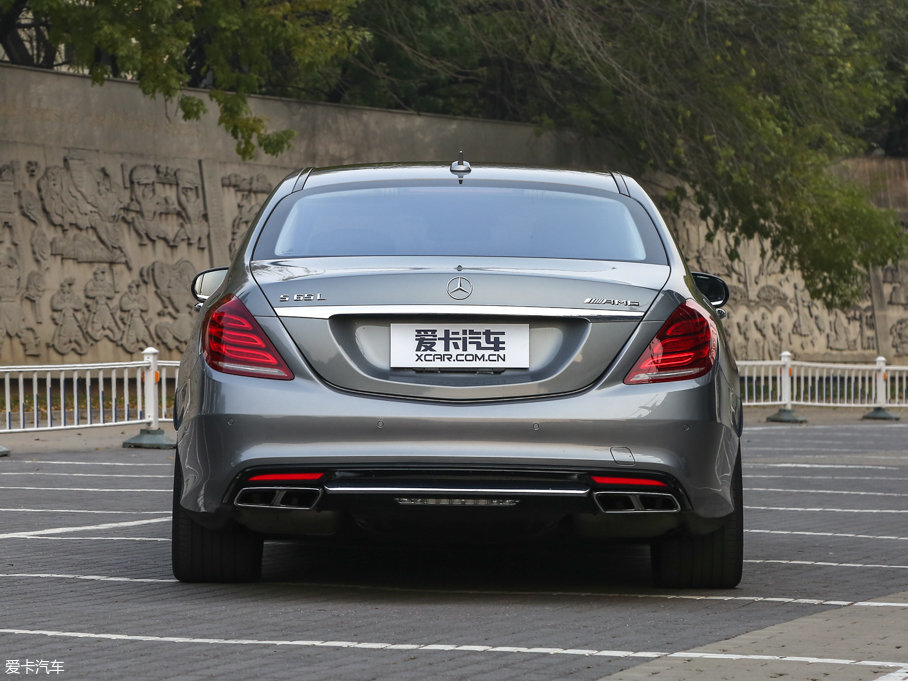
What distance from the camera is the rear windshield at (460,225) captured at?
697 cm

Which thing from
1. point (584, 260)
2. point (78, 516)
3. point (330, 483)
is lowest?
point (78, 516)

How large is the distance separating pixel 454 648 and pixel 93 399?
14262 mm

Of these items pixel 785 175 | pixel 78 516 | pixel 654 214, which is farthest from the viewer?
pixel 785 175

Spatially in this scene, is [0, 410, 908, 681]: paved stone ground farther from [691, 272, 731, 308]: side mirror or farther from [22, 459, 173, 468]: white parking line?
[22, 459, 173, 468]: white parking line

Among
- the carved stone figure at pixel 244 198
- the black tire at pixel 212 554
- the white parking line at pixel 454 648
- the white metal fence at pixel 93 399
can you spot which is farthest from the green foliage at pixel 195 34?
the white parking line at pixel 454 648

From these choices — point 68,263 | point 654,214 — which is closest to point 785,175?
point 68,263

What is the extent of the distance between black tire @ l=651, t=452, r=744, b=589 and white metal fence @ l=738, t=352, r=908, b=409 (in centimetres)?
1887

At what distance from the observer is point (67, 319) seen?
976 inches

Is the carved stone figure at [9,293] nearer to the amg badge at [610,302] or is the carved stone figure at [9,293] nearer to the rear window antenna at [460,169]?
the rear window antenna at [460,169]

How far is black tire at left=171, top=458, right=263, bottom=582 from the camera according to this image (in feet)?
23.3

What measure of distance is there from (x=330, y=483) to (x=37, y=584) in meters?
1.55

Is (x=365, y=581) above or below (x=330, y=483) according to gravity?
below

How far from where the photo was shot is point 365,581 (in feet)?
24.5

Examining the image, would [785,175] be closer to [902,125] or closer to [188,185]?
[188,185]
